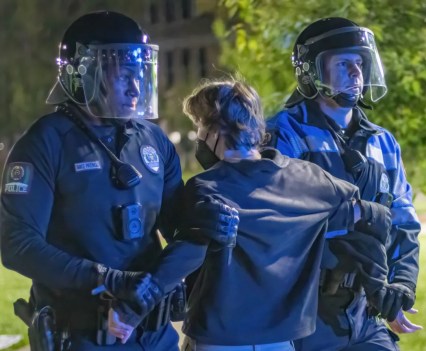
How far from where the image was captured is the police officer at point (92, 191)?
2.68m

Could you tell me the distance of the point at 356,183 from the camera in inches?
131

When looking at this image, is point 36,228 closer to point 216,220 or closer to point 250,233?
point 216,220

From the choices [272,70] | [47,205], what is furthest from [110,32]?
[272,70]

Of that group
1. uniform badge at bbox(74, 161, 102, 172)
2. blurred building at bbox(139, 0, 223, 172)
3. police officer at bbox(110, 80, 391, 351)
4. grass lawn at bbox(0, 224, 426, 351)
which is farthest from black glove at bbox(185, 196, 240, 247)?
blurred building at bbox(139, 0, 223, 172)

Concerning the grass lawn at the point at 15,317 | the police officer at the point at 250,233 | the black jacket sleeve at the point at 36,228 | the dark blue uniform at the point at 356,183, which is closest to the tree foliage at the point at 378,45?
the grass lawn at the point at 15,317

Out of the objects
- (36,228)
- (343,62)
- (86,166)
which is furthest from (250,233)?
(343,62)

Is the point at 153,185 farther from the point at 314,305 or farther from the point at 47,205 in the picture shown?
the point at 314,305

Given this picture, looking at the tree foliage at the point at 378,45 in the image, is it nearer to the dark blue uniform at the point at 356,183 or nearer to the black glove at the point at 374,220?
the dark blue uniform at the point at 356,183

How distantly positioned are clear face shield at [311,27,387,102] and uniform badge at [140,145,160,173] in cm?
86

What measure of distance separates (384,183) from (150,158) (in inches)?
39.7

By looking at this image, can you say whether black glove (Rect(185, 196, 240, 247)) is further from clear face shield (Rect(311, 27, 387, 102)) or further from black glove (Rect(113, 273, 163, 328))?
clear face shield (Rect(311, 27, 387, 102))

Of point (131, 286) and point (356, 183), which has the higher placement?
point (356, 183)

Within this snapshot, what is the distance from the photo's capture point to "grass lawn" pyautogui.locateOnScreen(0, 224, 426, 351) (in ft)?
22.8

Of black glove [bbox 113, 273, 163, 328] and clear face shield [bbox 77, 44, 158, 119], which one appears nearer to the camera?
black glove [bbox 113, 273, 163, 328]
